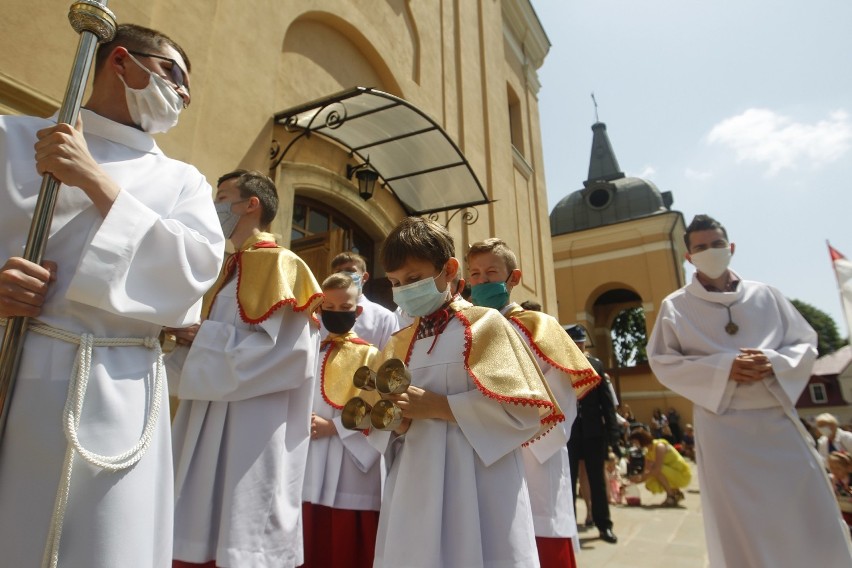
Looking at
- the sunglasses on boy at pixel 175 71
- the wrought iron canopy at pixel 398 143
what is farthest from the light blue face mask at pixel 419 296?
the wrought iron canopy at pixel 398 143

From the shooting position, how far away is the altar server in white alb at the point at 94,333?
1.30 m

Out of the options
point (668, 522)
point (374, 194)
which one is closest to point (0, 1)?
point (374, 194)

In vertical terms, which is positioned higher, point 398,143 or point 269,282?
point 398,143

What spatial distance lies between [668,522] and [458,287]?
566 cm

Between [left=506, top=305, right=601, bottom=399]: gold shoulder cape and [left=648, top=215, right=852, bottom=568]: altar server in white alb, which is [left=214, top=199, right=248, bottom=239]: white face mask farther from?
[left=648, top=215, right=852, bottom=568]: altar server in white alb

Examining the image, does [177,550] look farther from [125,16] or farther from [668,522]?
[668,522]

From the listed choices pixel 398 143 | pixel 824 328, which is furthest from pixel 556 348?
pixel 824 328

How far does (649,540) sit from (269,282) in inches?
193

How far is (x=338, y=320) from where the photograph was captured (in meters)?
3.32

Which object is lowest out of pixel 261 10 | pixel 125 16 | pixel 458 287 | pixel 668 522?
pixel 668 522

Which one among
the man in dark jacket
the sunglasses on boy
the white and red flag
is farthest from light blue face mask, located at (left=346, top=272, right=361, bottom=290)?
the white and red flag

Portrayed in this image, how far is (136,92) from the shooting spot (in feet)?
5.78

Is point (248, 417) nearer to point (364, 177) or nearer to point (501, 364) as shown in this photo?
point (501, 364)

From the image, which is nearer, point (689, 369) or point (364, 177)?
point (689, 369)
